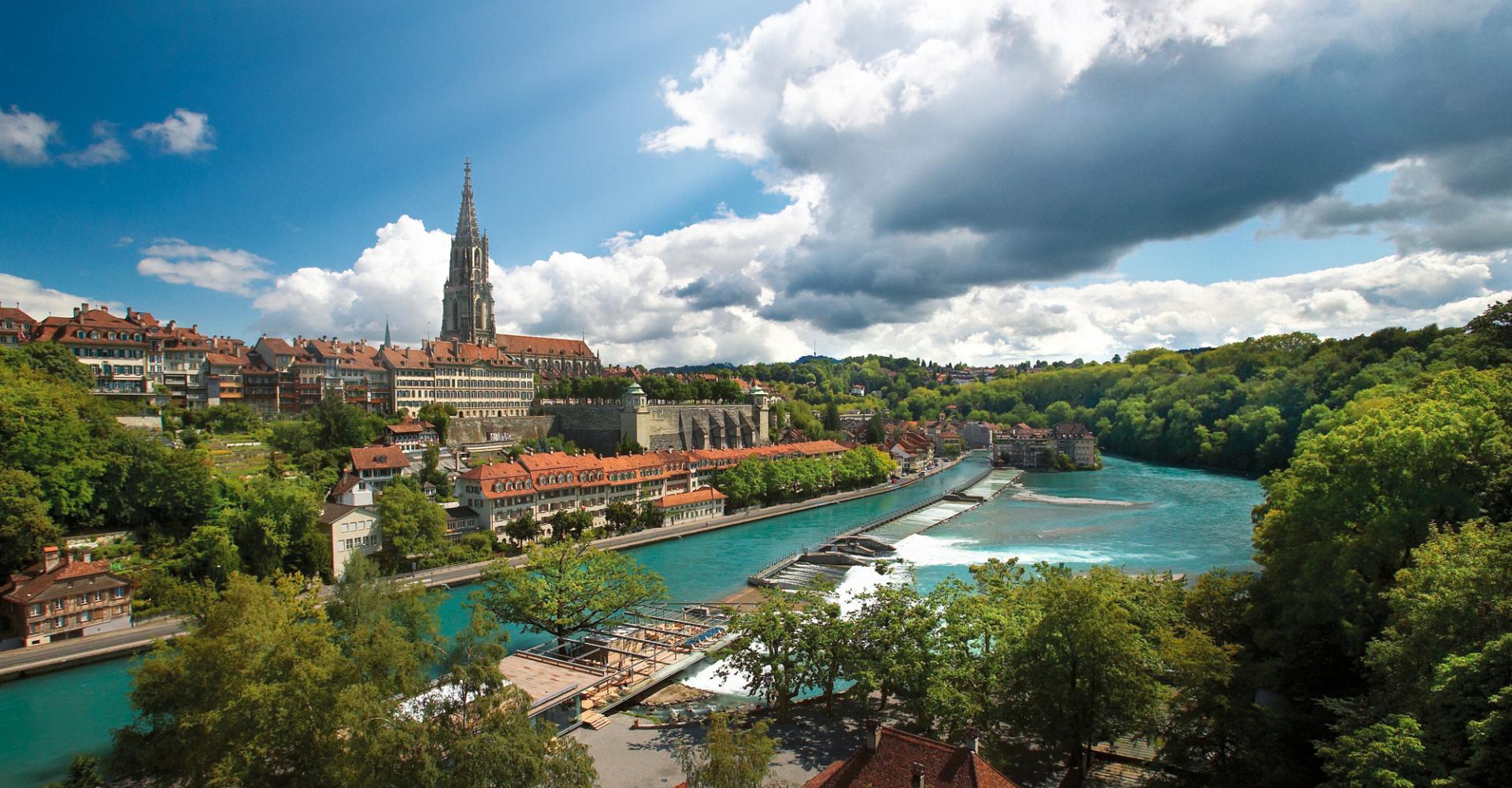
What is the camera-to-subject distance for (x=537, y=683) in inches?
619

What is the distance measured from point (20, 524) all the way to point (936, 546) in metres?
36.1

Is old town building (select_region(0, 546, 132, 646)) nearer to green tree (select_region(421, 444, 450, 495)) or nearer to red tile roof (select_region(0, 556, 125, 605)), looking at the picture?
red tile roof (select_region(0, 556, 125, 605))

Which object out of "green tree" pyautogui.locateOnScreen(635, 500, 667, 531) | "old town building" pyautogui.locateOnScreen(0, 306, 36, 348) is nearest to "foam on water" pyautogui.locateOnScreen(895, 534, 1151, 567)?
"green tree" pyautogui.locateOnScreen(635, 500, 667, 531)

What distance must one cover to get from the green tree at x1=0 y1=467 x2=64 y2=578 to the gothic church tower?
174 feet

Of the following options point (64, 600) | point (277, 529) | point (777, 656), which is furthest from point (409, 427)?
point (777, 656)

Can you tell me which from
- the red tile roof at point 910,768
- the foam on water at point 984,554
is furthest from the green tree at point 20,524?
the foam on water at point 984,554

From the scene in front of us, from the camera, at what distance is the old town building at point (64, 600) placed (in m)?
22.0

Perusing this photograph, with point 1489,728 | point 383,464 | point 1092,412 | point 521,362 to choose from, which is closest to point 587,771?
point 1489,728

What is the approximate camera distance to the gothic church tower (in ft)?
255

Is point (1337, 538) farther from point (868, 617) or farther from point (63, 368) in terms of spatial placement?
point (63, 368)

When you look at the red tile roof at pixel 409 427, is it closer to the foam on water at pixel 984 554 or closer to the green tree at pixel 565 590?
the green tree at pixel 565 590

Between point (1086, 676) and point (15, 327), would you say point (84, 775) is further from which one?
point (15, 327)

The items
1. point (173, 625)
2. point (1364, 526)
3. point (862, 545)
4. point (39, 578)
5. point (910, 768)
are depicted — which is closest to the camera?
point (910, 768)

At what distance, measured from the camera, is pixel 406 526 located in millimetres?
30828
